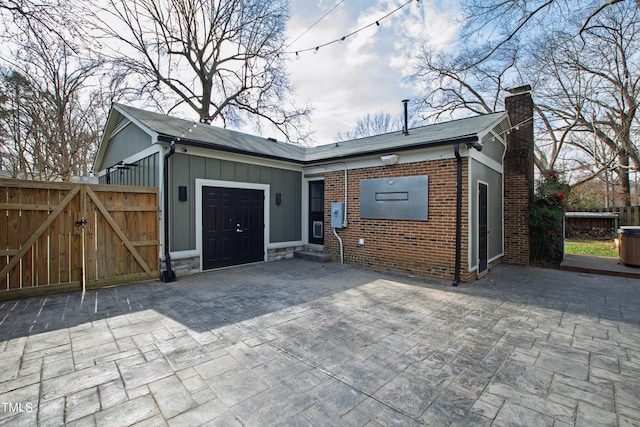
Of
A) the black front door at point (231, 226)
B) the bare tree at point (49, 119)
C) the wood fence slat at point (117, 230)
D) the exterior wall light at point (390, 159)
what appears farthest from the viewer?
the bare tree at point (49, 119)

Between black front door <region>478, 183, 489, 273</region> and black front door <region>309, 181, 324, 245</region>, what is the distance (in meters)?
3.92

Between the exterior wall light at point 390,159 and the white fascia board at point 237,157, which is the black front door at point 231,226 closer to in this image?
the white fascia board at point 237,157

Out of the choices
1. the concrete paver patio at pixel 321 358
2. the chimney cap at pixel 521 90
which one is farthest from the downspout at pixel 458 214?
the chimney cap at pixel 521 90

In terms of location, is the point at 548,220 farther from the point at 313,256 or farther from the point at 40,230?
the point at 40,230

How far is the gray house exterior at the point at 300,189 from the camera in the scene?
18.8 feet

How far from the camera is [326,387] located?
7.34 ft

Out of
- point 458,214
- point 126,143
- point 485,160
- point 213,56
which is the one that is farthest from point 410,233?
point 213,56

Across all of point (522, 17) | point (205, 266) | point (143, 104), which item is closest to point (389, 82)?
point (522, 17)

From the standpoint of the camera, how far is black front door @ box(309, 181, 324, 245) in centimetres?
817

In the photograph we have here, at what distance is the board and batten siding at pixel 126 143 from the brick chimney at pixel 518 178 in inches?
360

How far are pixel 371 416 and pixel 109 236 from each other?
555 centimetres

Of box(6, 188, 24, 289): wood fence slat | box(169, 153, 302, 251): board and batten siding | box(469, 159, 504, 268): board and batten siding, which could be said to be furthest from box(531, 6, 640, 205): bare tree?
box(6, 188, 24, 289): wood fence slat

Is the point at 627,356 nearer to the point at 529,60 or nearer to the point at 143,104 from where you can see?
the point at 529,60

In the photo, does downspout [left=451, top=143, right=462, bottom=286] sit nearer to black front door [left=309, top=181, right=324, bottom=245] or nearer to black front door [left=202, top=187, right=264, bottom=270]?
black front door [left=309, top=181, right=324, bottom=245]
